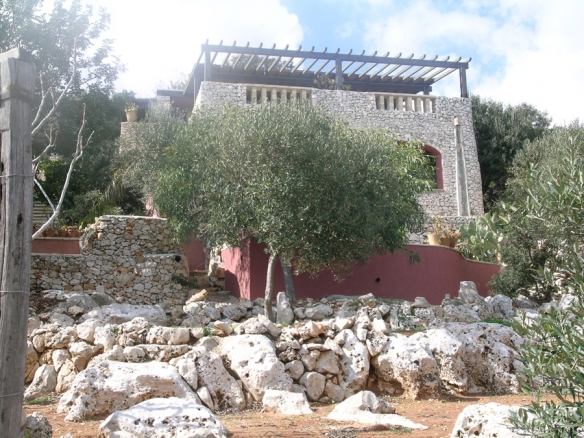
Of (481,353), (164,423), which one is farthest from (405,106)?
(164,423)

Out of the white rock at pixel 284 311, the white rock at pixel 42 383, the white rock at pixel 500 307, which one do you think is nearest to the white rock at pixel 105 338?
the white rock at pixel 42 383

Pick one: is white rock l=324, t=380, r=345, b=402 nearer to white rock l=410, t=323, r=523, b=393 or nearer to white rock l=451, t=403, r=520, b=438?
white rock l=410, t=323, r=523, b=393

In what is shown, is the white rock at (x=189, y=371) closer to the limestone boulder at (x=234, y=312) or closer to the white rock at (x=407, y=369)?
the white rock at (x=407, y=369)

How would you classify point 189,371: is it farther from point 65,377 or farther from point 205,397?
point 65,377

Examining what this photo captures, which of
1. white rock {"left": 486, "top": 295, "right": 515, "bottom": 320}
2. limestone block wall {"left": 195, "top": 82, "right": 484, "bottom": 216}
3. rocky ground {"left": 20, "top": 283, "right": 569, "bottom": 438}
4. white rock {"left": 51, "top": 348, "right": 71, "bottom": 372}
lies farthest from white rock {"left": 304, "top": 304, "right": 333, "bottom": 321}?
limestone block wall {"left": 195, "top": 82, "right": 484, "bottom": 216}

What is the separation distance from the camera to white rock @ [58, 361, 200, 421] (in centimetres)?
715

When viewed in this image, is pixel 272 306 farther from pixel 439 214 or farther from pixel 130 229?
pixel 439 214

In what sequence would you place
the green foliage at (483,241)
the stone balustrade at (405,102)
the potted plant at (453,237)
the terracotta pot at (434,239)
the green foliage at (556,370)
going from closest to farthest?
the green foliage at (556,370) < the green foliage at (483,241) < the terracotta pot at (434,239) < the potted plant at (453,237) < the stone balustrade at (405,102)

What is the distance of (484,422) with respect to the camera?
18.9ft

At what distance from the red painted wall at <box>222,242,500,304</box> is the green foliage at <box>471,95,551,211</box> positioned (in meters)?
8.89

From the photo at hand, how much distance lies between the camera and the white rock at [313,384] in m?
8.93

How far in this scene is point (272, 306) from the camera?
12.7 meters

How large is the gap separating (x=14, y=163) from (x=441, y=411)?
20.7ft

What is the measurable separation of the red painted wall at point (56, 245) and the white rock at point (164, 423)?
1254 cm
